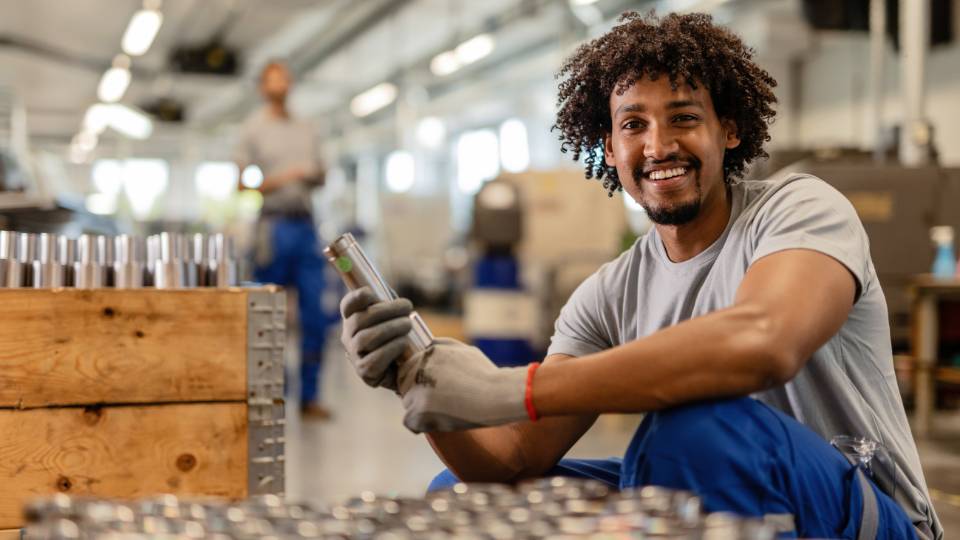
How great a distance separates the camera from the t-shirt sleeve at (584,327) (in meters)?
1.64

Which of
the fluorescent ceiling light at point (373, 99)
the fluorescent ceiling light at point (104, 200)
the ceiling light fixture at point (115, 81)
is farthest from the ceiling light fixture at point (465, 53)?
the fluorescent ceiling light at point (104, 200)

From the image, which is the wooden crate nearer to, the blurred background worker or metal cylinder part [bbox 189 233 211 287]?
metal cylinder part [bbox 189 233 211 287]

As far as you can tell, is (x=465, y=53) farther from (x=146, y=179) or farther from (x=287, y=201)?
(x=146, y=179)

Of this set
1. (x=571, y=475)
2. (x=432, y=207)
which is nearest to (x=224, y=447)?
(x=571, y=475)

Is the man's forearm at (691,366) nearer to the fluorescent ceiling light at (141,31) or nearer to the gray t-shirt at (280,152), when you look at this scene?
the gray t-shirt at (280,152)

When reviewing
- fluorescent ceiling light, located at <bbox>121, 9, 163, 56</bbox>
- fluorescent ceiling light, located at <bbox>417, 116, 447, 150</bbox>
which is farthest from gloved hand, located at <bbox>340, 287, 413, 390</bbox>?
fluorescent ceiling light, located at <bbox>417, 116, 447, 150</bbox>

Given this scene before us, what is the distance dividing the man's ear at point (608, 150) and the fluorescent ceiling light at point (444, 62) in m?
10.3

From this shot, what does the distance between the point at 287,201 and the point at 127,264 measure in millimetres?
3068

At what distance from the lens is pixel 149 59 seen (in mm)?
13914

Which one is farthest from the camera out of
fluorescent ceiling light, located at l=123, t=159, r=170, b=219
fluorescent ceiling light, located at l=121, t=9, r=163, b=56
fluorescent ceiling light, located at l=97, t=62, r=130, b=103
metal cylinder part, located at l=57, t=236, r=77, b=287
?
fluorescent ceiling light, located at l=123, t=159, r=170, b=219

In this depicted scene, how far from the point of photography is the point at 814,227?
4.29ft

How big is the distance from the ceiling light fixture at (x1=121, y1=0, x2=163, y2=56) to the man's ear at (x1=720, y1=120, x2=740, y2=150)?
30.6ft

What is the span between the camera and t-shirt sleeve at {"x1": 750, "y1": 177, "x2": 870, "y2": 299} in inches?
50.5

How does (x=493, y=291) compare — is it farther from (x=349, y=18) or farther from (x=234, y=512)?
(x=349, y=18)
